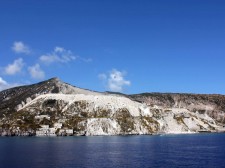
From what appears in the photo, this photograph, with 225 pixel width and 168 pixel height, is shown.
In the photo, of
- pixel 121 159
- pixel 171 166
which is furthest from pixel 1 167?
pixel 171 166

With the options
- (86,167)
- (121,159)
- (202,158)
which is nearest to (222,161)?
(202,158)

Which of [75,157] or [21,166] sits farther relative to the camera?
[75,157]

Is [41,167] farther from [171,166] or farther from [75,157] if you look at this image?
[171,166]

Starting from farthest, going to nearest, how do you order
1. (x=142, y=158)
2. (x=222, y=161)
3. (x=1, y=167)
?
(x=142, y=158) < (x=222, y=161) < (x=1, y=167)

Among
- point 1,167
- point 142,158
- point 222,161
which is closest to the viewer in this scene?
point 1,167

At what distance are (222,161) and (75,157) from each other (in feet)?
191

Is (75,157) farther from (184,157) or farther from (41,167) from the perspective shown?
(184,157)

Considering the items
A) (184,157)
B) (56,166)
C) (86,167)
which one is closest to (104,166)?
(86,167)

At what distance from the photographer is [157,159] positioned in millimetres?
152875

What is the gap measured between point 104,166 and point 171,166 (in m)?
23.2

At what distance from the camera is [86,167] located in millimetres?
129750

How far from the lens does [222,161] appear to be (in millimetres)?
144500

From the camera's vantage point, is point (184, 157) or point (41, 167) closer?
point (41, 167)

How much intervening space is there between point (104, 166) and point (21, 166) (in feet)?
92.7
